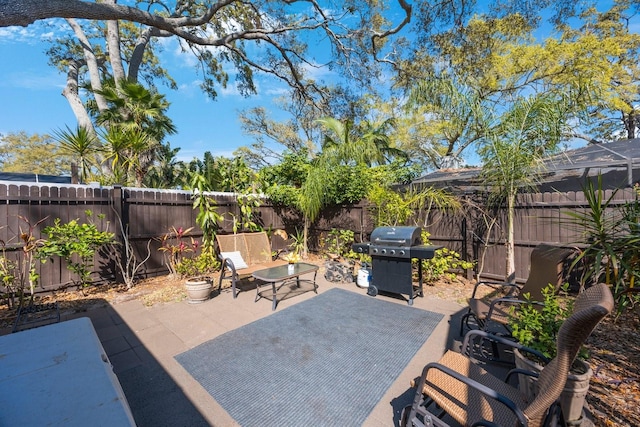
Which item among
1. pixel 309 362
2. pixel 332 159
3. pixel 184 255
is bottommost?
pixel 309 362

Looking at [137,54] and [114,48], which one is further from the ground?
[137,54]

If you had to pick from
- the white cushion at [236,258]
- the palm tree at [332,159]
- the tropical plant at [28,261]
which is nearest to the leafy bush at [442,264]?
the palm tree at [332,159]

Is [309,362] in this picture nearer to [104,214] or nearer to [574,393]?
[574,393]

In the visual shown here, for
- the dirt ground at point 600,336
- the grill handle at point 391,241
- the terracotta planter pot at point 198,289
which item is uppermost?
the grill handle at point 391,241

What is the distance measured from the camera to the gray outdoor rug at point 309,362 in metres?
1.88

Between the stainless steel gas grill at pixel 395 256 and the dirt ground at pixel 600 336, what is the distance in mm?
769

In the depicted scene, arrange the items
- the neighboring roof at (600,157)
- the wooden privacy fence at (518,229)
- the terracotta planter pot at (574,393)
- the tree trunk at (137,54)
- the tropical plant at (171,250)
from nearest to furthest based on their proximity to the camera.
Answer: the terracotta planter pot at (574,393) < the wooden privacy fence at (518,229) < the neighboring roof at (600,157) < the tropical plant at (171,250) < the tree trunk at (137,54)

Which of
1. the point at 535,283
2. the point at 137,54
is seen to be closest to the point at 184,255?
the point at 535,283

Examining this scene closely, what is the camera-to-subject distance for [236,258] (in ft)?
15.4

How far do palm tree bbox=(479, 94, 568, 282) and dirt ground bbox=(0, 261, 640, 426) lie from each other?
108 centimetres

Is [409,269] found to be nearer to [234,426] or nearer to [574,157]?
[234,426]

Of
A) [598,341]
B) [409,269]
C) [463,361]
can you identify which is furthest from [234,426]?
[598,341]

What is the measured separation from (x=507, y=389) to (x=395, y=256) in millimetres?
2414

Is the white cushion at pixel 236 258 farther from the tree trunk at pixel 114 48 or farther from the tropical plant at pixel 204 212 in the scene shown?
the tree trunk at pixel 114 48
